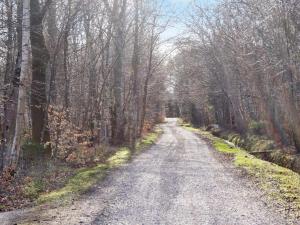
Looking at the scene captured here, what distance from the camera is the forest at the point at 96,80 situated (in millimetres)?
13859

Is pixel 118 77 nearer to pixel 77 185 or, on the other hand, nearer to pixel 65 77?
pixel 65 77

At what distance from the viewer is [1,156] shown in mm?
15922

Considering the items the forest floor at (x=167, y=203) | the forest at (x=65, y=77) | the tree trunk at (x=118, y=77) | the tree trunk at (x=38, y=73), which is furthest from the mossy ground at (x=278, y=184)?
the tree trunk at (x=118, y=77)

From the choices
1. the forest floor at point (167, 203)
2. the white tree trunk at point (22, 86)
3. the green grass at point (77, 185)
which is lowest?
the forest floor at point (167, 203)

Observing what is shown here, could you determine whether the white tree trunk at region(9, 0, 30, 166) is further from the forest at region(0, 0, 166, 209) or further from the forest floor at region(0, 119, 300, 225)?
the forest floor at region(0, 119, 300, 225)

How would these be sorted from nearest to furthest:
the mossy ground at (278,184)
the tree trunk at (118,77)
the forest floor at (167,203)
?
the forest floor at (167,203)
the mossy ground at (278,184)
the tree trunk at (118,77)

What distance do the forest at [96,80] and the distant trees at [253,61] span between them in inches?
3.2

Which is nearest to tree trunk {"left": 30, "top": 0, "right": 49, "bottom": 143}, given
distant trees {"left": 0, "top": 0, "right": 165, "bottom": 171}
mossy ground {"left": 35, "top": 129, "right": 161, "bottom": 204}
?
distant trees {"left": 0, "top": 0, "right": 165, "bottom": 171}

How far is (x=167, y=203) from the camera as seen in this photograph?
33.2 ft

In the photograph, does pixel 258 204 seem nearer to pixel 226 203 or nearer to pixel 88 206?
pixel 226 203

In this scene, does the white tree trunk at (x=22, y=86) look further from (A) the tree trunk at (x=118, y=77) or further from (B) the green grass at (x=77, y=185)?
(A) the tree trunk at (x=118, y=77)

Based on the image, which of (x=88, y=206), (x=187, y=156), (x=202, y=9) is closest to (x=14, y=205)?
(x=88, y=206)

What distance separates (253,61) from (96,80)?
9.82 metres

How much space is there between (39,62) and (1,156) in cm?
465
